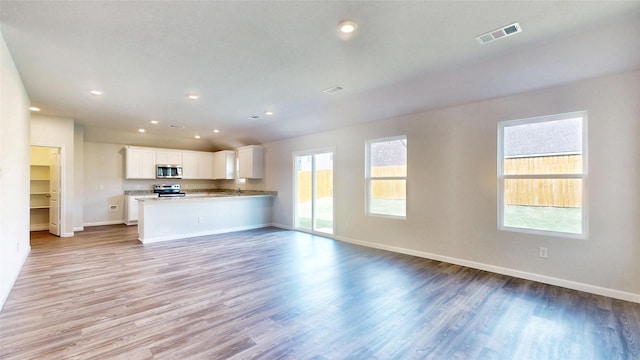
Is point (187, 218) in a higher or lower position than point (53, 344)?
higher

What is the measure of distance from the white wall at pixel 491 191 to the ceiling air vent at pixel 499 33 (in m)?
1.52

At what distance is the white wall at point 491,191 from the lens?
3.10 meters

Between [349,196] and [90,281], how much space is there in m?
4.33

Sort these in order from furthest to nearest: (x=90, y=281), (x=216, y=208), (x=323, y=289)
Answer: (x=216, y=208), (x=90, y=281), (x=323, y=289)

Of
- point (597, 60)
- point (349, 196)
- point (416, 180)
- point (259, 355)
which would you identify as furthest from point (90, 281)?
point (597, 60)

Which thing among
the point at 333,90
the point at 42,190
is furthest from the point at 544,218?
the point at 42,190

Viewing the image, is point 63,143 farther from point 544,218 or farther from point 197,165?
point 544,218

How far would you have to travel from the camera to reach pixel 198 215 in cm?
647

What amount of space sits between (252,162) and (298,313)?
577 cm

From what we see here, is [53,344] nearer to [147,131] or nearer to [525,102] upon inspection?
[525,102]

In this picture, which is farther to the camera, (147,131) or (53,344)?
(147,131)

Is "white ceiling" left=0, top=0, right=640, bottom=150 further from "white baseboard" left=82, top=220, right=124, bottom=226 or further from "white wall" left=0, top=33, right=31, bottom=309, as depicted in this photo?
"white baseboard" left=82, top=220, right=124, bottom=226

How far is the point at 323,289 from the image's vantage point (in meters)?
3.35

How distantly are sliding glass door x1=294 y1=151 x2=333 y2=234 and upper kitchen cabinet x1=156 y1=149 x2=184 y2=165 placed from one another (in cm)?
413
